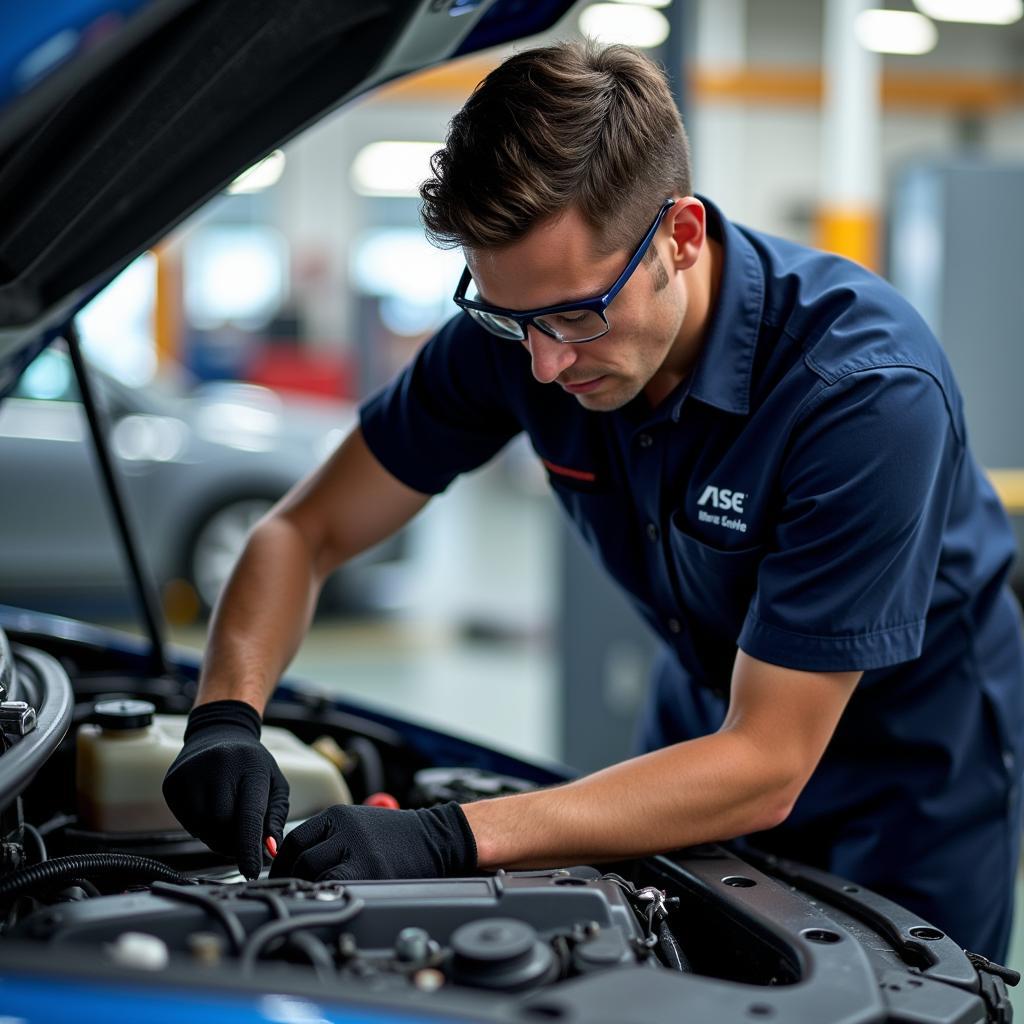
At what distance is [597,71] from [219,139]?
0.42 m

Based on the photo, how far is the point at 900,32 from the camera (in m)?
10.7

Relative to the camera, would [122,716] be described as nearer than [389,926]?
No

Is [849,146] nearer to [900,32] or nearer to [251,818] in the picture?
[900,32]

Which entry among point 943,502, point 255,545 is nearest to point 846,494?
point 943,502

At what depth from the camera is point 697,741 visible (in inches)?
51.4

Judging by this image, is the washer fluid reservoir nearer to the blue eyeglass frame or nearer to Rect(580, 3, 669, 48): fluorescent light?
the blue eyeglass frame

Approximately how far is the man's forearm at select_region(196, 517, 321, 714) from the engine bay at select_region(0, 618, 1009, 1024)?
0.32ft

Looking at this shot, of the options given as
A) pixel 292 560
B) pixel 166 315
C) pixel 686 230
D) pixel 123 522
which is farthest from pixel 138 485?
pixel 166 315

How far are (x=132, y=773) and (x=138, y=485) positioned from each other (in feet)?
13.5

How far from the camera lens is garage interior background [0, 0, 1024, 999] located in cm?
455

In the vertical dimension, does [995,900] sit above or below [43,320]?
below

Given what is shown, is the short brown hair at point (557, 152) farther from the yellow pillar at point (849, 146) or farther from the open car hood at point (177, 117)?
the yellow pillar at point (849, 146)

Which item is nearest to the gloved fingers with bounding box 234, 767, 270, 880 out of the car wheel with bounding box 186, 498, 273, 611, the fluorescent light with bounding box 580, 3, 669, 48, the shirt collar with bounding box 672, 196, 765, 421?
the shirt collar with bounding box 672, 196, 765, 421

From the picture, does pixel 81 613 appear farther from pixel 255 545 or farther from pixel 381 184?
pixel 381 184
